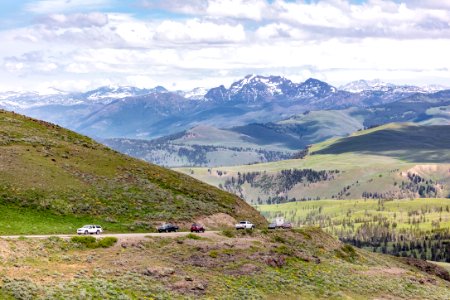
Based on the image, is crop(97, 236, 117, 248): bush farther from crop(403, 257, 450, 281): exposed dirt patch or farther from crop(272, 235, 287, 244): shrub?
crop(403, 257, 450, 281): exposed dirt patch

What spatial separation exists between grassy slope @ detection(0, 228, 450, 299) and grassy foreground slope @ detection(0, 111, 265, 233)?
15638 mm

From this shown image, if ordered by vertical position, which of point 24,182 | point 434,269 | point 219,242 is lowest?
point 434,269

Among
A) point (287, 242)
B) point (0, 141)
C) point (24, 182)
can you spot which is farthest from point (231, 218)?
point (0, 141)

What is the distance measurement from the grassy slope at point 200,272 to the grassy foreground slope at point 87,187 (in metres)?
15.6

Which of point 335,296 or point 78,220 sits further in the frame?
point 78,220

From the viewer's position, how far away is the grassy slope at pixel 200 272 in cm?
6009

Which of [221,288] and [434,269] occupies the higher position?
[221,288]

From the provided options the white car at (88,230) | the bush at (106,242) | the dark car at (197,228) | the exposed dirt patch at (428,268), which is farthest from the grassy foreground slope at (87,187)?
the exposed dirt patch at (428,268)

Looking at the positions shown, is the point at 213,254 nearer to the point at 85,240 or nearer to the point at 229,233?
the point at 229,233

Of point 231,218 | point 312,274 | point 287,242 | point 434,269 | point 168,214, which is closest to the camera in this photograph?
point 312,274

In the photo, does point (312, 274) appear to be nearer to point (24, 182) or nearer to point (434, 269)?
point (24, 182)

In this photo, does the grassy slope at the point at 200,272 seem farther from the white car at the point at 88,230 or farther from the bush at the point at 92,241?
the white car at the point at 88,230

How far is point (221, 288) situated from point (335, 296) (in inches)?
638

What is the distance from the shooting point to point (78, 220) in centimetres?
9175
